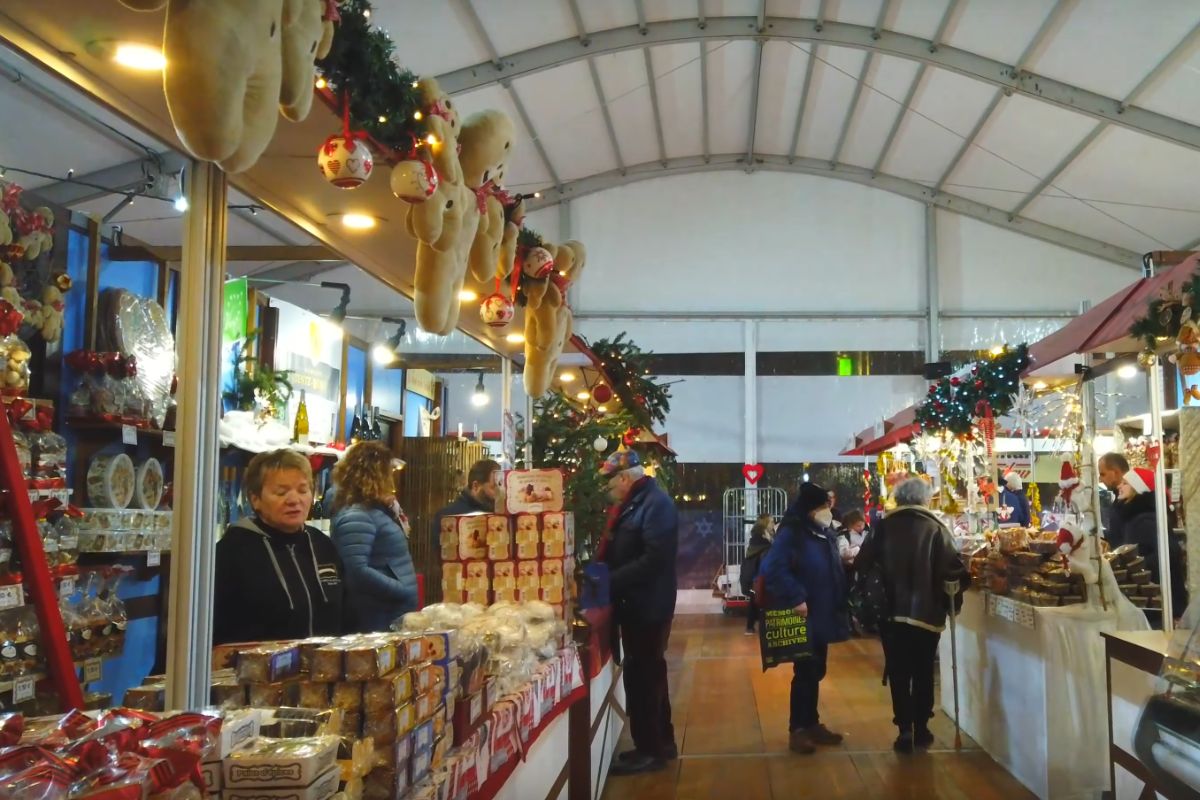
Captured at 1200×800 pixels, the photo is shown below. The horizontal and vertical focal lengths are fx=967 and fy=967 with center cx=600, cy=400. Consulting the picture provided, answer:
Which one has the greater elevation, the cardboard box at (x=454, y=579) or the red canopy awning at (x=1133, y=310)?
the red canopy awning at (x=1133, y=310)

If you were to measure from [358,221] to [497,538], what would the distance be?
4.51 ft

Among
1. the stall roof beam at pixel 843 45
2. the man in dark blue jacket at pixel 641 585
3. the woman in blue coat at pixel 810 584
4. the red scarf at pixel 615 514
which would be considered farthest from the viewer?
the stall roof beam at pixel 843 45

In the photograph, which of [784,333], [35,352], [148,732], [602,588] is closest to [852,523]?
[784,333]

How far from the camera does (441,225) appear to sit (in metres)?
2.36

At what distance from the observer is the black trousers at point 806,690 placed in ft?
16.7

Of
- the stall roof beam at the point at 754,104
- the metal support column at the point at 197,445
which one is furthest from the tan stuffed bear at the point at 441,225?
the stall roof beam at the point at 754,104

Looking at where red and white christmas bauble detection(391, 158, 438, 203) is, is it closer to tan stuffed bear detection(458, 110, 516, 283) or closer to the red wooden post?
tan stuffed bear detection(458, 110, 516, 283)

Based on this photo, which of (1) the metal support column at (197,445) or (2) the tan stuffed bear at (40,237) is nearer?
(1) the metal support column at (197,445)

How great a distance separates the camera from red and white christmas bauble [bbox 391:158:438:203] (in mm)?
2207

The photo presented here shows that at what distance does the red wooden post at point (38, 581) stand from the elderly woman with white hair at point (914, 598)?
13.1ft

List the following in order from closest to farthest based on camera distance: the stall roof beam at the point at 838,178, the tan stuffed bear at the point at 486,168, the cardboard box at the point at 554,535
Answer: the tan stuffed bear at the point at 486,168 < the cardboard box at the point at 554,535 < the stall roof beam at the point at 838,178

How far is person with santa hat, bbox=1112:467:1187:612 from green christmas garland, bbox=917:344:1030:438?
84 cm

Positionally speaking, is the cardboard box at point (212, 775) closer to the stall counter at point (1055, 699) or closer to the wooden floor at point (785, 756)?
the wooden floor at point (785, 756)

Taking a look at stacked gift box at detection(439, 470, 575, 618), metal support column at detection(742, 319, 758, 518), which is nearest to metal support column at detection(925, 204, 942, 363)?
metal support column at detection(742, 319, 758, 518)
